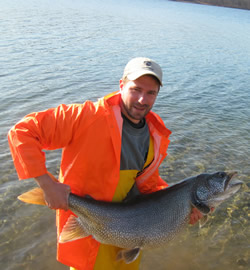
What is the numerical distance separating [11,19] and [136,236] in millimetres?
25639

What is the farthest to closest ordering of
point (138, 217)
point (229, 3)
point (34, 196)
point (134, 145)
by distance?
point (229, 3) < point (138, 217) < point (134, 145) < point (34, 196)

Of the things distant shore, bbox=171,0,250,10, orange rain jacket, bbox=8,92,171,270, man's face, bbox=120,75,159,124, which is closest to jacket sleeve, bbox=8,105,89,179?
orange rain jacket, bbox=8,92,171,270

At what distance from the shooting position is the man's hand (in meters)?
2.78

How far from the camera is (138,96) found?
324 centimetres

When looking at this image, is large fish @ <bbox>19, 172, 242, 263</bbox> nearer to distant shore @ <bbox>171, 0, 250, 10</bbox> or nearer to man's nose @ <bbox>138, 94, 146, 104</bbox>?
man's nose @ <bbox>138, 94, 146, 104</bbox>

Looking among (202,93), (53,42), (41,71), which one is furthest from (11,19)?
(202,93)

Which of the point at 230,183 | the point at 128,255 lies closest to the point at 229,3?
the point at 230,183

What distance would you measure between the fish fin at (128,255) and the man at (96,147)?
0.38 ft

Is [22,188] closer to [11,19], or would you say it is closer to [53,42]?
[53,42]

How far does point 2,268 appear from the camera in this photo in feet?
14.5

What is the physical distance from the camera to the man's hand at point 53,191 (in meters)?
2.78

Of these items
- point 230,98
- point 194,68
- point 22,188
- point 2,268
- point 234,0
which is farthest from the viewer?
point 234,0

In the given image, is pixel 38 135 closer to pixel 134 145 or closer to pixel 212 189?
pixel 134 145

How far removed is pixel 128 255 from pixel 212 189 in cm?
123
